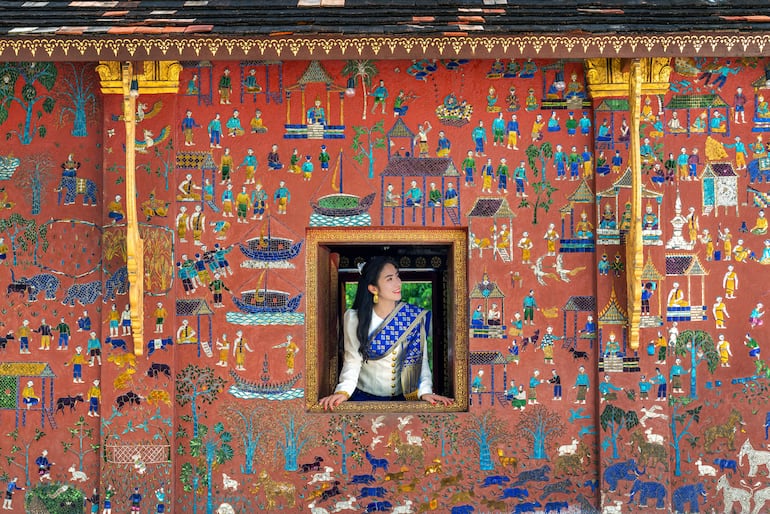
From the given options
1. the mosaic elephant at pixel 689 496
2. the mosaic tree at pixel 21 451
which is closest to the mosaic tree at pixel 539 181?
the mosaic elephant at pixel 689 496

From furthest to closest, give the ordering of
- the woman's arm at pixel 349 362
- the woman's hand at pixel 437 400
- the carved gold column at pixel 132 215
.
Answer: the woman's arm at pixel 349 362 < the woman's hand at pixel 437 400 < the carved gold column at pixel 132 215

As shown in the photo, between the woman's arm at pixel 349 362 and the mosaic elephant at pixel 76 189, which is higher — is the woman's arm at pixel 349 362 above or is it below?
below

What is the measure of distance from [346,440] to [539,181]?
2.51m

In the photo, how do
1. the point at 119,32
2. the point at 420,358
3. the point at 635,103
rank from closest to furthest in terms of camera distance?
the point at 119,32
the point at 635,103
the point at 420,358

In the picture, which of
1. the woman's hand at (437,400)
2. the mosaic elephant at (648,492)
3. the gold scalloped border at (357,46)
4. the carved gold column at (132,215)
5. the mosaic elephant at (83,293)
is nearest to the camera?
the gold scalloped border at (357,46)

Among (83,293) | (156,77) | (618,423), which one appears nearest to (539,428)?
(618,423)

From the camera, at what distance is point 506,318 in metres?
7.89

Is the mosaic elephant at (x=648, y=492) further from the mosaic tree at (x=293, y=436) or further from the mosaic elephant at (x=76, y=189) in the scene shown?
the mosaic elephant at (x=76, y=189)

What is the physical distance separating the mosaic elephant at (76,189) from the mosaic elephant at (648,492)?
15.6 ft

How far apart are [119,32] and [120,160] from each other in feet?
3.81

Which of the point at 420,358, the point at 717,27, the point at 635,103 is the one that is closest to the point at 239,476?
the point at 420,358

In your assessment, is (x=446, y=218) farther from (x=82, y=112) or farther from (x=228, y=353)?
(x=82, y=112)

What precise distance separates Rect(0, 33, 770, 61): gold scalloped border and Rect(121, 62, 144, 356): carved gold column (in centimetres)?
39

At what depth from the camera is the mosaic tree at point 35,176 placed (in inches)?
311
